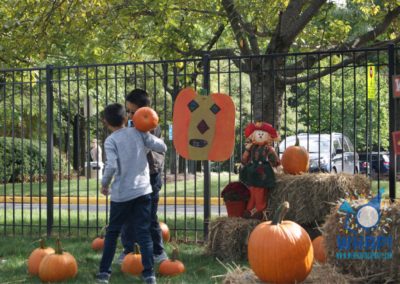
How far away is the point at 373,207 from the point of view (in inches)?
191

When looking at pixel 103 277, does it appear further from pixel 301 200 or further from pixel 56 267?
pixel 301 200

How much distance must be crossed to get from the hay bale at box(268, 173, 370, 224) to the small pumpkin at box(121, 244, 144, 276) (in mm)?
1724

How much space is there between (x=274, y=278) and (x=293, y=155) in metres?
2.63

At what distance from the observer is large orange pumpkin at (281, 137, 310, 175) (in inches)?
284

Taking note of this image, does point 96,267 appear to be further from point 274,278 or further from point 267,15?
point 267,15

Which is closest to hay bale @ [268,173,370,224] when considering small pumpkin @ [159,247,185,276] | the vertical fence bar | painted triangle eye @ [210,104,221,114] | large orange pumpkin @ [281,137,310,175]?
large orange pumpkin @ [281,137,310,175]

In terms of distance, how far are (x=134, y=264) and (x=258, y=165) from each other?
5.91 ft

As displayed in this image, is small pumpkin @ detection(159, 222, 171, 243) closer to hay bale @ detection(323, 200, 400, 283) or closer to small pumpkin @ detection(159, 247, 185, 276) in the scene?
small pumpkin @ detection(159, 247, 185, 276)

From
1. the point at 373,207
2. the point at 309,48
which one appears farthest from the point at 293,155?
the point at 309,48

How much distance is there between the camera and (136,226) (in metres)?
5.75

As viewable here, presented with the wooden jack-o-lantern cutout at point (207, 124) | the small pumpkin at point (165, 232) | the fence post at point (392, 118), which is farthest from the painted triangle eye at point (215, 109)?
the fence post at point (392, 118)

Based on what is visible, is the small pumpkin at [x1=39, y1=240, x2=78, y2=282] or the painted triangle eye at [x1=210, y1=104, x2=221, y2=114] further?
the painted triangle eye at [x1=210, y1=104, x2=221, y2=114]

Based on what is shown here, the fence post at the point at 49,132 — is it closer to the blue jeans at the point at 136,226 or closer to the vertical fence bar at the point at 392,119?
the blue jeans at the point at 136,226

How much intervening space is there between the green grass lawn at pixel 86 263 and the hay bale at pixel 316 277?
79cm
